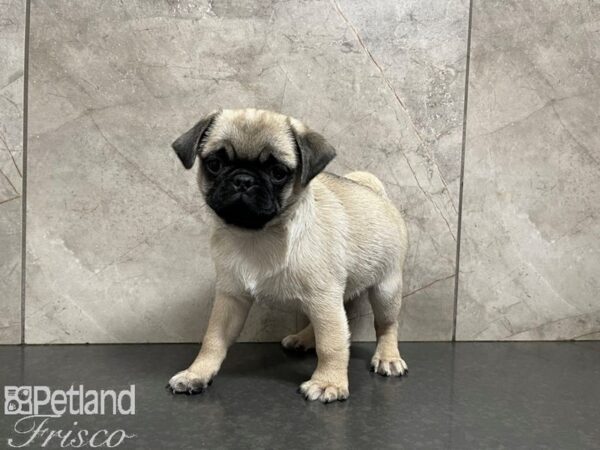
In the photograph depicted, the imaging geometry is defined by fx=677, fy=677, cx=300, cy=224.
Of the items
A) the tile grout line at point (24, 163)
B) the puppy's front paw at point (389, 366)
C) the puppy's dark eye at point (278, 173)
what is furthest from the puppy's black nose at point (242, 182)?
the tile grout line at point (24, 163)

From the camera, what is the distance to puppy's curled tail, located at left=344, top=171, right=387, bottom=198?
3031 mm

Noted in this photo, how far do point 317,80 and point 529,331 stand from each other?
1.63 meters

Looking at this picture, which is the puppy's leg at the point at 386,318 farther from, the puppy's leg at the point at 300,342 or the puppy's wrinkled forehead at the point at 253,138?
the puppy's wrinkled forehead at the point at 253,138

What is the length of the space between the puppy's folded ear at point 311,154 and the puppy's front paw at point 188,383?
0.82 metres

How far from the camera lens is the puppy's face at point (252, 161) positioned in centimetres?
232

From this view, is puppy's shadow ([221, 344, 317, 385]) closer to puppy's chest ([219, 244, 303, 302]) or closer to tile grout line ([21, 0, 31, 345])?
puppy's chest ([219, 244, 303, 302])

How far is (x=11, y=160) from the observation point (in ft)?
9.53

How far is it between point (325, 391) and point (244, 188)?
79cm

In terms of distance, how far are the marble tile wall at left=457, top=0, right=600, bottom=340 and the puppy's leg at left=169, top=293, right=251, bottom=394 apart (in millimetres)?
1202

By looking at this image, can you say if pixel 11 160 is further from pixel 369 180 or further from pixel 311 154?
pixel 369 180

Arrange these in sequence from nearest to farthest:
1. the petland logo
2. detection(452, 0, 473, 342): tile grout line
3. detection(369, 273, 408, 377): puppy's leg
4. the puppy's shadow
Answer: the petland logo < the puppy's shadow < detection(369, 273, 408, 377): puppy's leg < detection(452, 0, 473, 342): tile grout line

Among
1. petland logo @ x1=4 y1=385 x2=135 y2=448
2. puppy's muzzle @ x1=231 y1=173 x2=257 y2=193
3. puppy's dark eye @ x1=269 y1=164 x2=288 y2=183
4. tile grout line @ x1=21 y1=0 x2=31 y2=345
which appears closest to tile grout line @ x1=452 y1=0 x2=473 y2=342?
puppy's dark eye @ x1=269 y1=164 x2=288 y2=183

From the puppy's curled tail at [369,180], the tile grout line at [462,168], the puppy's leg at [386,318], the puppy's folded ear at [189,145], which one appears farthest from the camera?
the tile grout line at [462,168]

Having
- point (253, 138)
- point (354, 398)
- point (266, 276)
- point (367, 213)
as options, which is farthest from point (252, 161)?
point (354, 398)
